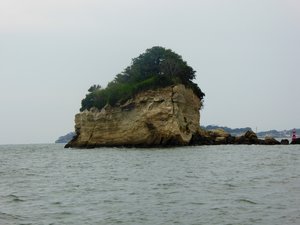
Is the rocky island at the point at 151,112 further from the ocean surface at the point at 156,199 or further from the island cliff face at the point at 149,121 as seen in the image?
the ocean surface at the point at 156,199

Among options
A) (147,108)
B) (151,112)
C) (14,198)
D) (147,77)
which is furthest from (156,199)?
(147,77)

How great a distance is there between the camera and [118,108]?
67312 mm

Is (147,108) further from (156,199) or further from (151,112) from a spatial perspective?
(156,199)

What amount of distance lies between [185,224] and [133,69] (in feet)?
213

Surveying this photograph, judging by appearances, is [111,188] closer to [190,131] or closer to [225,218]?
[225,218]

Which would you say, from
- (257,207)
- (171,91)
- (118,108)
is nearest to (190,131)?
(171,91)

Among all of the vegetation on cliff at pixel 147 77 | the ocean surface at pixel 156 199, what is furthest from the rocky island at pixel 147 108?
the ocean surface at pixel 156 199

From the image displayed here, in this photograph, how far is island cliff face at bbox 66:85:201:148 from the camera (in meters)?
61.1

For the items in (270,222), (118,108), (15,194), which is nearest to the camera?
(270,222)

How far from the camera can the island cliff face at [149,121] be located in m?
61.1

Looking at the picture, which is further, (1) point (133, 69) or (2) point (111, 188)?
(1) point (133, 69)

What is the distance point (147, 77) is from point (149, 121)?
11.5 meters

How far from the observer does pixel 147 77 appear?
234 ft

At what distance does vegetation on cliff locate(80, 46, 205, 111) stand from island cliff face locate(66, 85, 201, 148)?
1.25 metres
